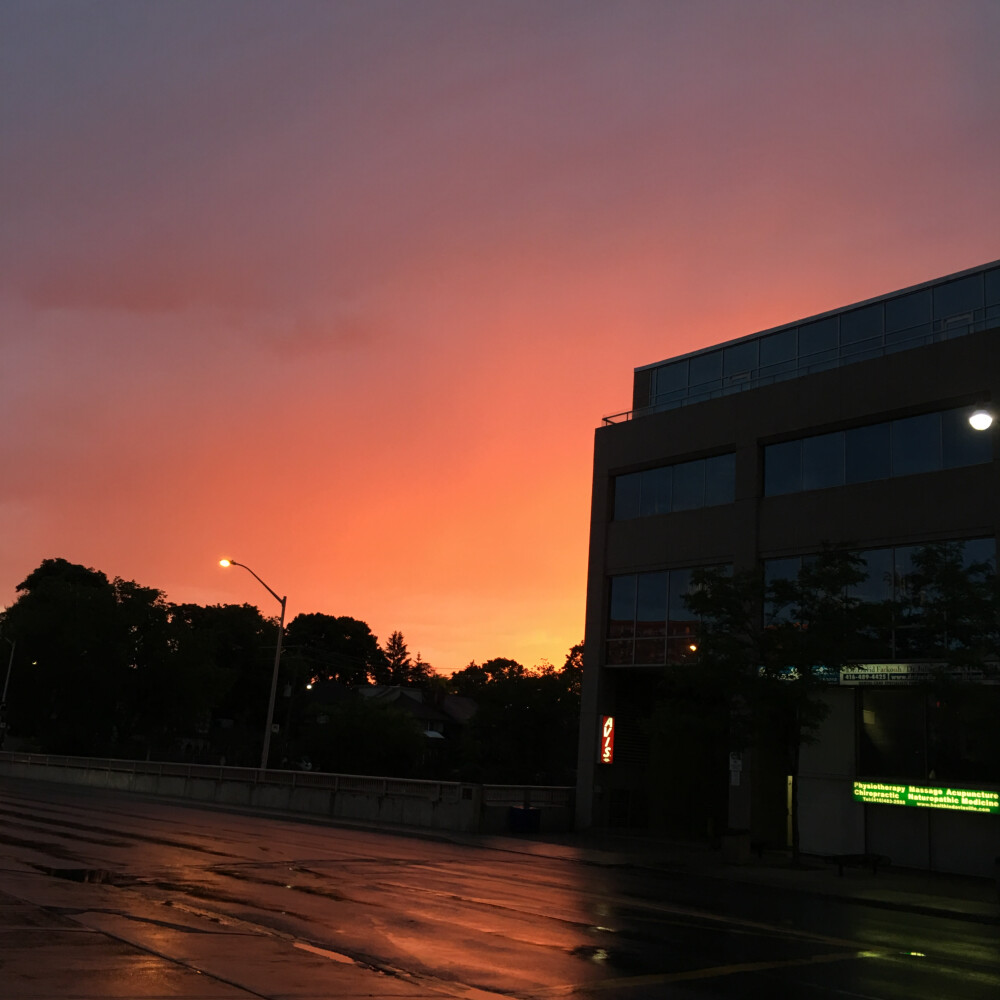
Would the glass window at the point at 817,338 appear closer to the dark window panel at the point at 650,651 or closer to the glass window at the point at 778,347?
the glass window at the point at 778,347

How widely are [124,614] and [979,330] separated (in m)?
69.0

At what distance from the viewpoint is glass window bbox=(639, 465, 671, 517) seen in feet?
125

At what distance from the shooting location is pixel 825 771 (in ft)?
102

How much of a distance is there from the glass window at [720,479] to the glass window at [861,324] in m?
5.69

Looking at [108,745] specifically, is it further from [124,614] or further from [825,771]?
[825,771]

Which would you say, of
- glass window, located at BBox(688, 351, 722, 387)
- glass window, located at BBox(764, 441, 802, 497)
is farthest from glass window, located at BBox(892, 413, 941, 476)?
glass window, located at BBox(688, 351, 722, 387)

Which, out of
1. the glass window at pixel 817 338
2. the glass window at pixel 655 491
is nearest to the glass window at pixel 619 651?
the glass window at pixel 655 491

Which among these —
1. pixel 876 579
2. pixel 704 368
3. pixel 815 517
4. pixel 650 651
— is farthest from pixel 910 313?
pixel 650 651

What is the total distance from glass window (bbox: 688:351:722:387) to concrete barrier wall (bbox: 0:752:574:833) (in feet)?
53.0

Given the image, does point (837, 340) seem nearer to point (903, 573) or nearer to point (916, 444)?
point (916, 444)

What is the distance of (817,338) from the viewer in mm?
36438

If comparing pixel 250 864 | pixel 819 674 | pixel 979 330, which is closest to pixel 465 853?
pixel 250 864

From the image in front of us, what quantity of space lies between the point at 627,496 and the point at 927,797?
1553 centimetres

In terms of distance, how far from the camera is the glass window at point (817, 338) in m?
36.0
